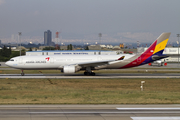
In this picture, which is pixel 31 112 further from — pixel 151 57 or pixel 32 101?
pixel 151 57

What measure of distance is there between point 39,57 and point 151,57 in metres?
19.9

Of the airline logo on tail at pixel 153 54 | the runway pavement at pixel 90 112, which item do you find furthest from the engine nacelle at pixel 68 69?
the runway pavement at pixel 90 112

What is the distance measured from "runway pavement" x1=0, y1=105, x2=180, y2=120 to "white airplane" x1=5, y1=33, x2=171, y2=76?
21697 millimetres

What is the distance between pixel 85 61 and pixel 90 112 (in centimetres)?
2581

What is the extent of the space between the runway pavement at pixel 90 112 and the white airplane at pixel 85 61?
21.7 m

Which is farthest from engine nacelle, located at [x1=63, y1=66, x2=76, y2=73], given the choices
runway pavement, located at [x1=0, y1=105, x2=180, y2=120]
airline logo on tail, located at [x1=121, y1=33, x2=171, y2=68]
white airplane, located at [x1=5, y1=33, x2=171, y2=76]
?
runway pavement, located at [x1=0, y1=105, x2=180, y2=120]

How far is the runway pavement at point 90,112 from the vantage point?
1305 centimetres

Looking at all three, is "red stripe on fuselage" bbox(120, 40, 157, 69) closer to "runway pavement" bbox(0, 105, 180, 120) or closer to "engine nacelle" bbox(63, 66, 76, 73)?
"engine nacelle" bbox(63, 66, 76, 73)

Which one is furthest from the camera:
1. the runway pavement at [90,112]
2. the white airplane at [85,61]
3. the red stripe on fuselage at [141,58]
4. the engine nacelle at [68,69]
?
the red stripe on fuselage at [141,58]

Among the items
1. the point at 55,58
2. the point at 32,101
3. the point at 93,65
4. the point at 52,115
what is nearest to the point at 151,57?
the point at 93,65

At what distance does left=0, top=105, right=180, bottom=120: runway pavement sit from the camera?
13.1m

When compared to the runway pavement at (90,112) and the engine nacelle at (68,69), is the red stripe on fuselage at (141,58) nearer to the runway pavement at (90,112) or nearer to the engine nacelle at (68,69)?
the engine nacelle at (68,69)

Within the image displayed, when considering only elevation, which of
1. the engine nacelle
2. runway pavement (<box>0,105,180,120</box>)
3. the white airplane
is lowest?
runway pavement (<box>0,105,180,120</box>)

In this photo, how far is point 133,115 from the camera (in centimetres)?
1370
